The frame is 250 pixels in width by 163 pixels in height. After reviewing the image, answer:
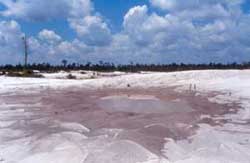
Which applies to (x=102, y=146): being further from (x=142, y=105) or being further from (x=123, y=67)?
(x=123, y=67)

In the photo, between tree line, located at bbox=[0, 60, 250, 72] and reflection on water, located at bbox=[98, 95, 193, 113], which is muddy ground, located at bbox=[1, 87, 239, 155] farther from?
tree line, located at bbox=[0, 60, 250, 72]

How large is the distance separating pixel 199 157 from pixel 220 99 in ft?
39.3

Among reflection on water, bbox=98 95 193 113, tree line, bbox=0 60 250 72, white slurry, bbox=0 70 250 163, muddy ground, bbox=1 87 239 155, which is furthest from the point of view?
tree line, bbox=0 60 250 72

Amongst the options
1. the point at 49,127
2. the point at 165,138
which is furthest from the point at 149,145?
the point at 49,127

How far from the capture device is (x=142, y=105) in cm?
1791

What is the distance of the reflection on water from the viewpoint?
16153 mm

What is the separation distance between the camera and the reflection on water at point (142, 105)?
16153 millimetres

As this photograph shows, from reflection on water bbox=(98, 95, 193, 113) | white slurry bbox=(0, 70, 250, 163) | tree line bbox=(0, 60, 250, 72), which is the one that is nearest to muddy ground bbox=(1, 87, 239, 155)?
reflection on water bbox=(98, 95, 193, 113)

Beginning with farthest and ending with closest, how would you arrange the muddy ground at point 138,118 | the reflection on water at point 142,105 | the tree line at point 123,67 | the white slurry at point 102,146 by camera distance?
the tree line at point 123,67 < the reflection on water at point 142,105 < the muddy ground at point 138,118 < the white slurry at point 102,146

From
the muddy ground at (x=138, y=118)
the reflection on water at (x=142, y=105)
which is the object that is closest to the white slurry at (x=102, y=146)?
the muddy ground at (x=138, y=118)

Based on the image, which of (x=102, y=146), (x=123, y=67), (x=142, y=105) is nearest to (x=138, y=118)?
(x=142, y=105)

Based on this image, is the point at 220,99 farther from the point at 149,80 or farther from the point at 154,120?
the point at 149,80

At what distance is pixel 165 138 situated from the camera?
32.9ft

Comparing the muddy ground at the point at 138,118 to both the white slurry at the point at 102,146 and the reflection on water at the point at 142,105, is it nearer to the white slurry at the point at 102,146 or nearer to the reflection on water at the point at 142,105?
the reflection on water at the point at 142,105
